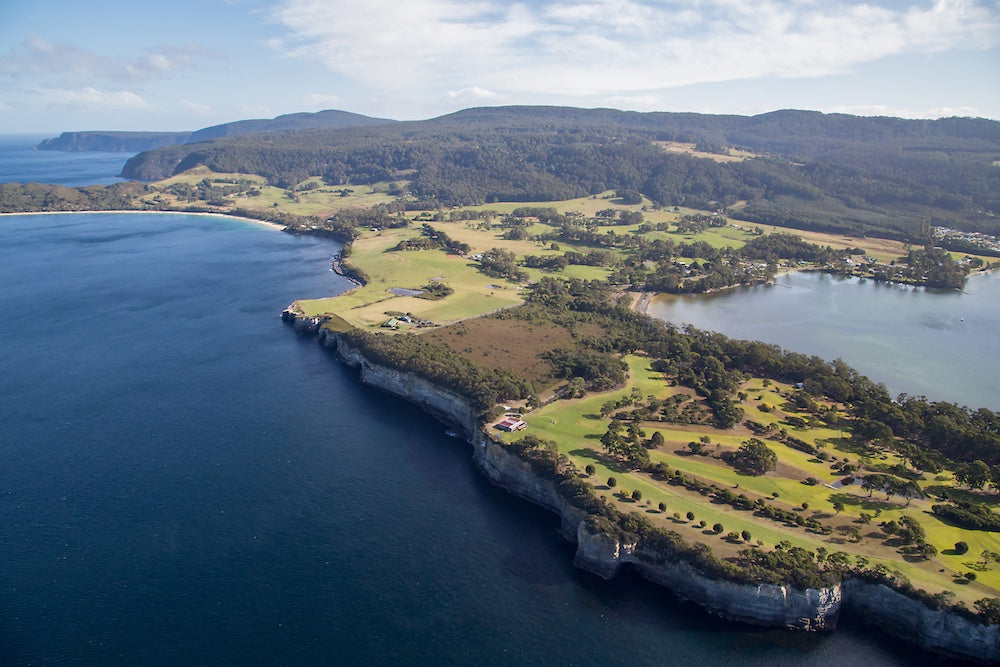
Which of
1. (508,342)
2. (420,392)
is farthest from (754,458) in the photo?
(508,342)

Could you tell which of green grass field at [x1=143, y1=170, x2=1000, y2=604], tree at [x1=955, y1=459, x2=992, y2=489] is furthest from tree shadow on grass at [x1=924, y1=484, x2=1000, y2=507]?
green grass field at [x1=143, y1=170, x2=1000, y2=604]

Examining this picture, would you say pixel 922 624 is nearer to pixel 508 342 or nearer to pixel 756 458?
pixel 756 458

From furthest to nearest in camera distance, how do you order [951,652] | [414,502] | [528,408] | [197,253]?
[197,253] < [528,408] < [414,502] < [951,652]

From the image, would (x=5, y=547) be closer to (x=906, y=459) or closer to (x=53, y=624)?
(x=53, y=624)

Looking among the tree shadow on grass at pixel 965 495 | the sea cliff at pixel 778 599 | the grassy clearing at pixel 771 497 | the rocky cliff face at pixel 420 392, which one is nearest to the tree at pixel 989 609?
the sea cliff at pixel 778 599

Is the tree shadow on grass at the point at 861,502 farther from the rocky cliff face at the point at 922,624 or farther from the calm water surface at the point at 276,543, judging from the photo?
the calm water surface at the point at 276,543

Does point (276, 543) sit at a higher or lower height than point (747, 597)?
higher

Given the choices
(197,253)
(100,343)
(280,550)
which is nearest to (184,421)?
(280,550)

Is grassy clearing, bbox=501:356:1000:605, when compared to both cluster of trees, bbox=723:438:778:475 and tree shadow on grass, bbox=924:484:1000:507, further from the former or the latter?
tree shadow on grass, bbox=924:484:1000:507
